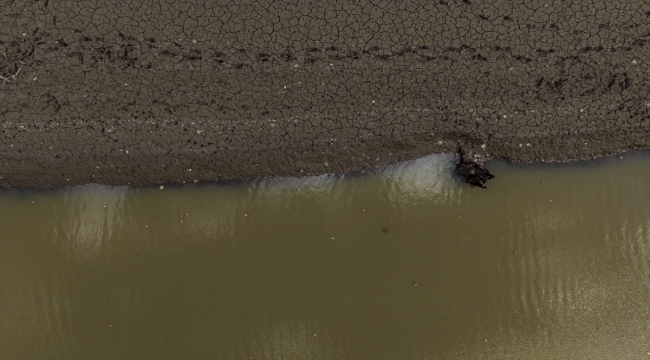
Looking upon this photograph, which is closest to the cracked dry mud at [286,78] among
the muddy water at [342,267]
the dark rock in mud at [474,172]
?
the dark rock in mud at [474,172]

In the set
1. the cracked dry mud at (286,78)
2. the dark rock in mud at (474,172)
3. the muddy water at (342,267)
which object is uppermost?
the cracked dry mud at (286,78)

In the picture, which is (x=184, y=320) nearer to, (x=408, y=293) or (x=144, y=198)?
(x=144, y=198)

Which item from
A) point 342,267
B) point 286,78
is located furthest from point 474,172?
point 286,78

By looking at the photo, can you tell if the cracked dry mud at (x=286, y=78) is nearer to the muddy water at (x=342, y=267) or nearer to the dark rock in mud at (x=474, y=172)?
the dark rock in mud at (x=474, y=172)

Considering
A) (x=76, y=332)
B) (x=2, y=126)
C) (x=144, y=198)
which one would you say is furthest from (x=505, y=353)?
(x=2, y=126)

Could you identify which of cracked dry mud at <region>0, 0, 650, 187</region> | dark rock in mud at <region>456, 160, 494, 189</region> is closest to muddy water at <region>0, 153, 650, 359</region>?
dark rock in mud at <region>456, 160, 494, 189</region>

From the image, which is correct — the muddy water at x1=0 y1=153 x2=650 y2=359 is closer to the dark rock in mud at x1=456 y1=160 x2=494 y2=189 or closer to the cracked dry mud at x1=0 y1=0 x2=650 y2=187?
the dark rock in mud at x1=456 y1=160 x2=494 y2=189
